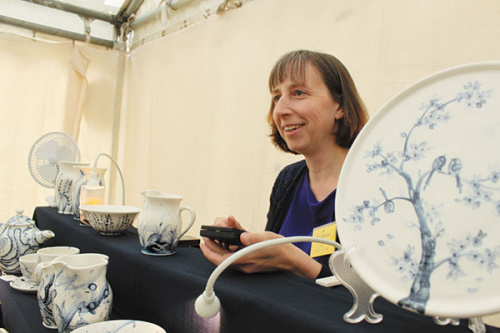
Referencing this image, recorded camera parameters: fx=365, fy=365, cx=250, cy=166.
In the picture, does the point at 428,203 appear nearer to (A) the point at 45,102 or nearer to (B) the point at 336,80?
(B) the point at 336,80

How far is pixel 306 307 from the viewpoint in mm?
539

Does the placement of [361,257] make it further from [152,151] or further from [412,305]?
[152,151]

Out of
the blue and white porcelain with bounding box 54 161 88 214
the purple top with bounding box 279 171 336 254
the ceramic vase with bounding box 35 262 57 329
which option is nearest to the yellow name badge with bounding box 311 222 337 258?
the purple top with bounding box 279 171 336 254

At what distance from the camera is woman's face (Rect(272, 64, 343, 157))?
107 centimetres

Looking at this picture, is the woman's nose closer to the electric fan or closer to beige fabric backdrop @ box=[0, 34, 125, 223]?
the electric fan

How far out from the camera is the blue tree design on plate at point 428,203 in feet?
1.35

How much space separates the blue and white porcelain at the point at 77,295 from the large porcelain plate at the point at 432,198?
0.55 metres

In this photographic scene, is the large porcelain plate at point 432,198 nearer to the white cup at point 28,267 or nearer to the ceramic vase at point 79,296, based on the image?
the ceramic vase at point 79,296

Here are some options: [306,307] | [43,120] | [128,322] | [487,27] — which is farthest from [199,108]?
[306,307]

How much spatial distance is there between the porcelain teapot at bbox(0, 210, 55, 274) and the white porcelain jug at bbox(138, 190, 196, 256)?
0.54 m

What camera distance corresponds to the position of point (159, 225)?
35.4 inches

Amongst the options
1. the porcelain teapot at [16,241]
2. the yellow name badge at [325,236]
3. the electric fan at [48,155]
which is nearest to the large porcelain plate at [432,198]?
the yellow name badge at [325,236]

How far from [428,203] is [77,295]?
693mm

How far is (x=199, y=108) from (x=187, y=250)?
4.68 feet
